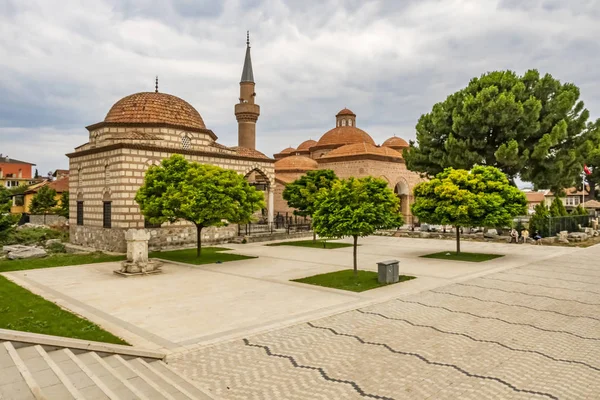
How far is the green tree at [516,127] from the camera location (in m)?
27.0

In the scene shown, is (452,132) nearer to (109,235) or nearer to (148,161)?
(148,161)

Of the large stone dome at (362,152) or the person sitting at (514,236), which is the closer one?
the person sitting at (514,236)

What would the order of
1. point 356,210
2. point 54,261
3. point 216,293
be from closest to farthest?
point 216,293, point 356,210, point 54,261

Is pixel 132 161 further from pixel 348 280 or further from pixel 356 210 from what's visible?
pixel 348 280

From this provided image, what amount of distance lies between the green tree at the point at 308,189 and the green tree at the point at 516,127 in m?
9.99

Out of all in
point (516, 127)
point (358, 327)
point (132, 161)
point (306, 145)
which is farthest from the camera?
point (306, 145)

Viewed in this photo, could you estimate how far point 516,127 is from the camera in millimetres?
27688

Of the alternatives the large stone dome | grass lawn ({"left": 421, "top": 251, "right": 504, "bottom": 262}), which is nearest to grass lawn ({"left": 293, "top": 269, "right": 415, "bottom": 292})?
grass lawn ({"left": 421, "top": 251, "right": 504, "bottom": 262})

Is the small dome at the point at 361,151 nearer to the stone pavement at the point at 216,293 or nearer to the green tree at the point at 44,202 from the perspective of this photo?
the stone pavement at the point at 216,293

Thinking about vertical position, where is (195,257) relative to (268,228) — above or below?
below

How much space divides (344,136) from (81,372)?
1679 inches

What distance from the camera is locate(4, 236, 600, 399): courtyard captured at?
5.93m

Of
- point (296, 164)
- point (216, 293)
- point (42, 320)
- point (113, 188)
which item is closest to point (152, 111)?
point (113, 188)

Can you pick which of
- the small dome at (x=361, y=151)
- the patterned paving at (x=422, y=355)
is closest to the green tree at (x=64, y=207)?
the small dome at (x=361, y=151)
